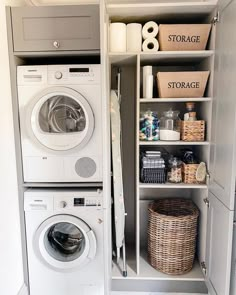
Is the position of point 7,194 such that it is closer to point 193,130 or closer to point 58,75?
point 58,75

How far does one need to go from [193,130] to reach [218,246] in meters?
0.83

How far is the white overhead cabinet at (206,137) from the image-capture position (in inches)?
57.0

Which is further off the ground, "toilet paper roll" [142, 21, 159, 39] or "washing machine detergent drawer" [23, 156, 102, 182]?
"toilet paper roll" [142, 21, 159, 39]

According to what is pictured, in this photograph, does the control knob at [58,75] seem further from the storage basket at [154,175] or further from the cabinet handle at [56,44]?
the storage basket at [154,175]

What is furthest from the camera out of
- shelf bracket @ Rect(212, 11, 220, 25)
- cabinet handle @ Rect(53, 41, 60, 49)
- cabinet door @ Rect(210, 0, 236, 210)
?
cabinet handle @ Rect(53, 41, 60, 49)

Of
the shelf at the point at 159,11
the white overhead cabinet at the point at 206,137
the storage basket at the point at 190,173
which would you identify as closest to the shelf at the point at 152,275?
the white overhead cabinet at the point at 206,137

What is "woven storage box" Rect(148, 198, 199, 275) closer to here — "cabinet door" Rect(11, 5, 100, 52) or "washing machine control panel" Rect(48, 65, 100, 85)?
"washing machine control panel" Rect(48, 65, 100, 85)

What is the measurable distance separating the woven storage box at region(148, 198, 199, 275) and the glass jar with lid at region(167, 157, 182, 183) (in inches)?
11.8

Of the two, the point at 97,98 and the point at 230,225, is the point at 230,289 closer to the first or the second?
the point at 230,225

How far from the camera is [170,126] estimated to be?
201 centimetres

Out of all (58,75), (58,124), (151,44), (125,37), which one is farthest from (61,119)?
(151,44)

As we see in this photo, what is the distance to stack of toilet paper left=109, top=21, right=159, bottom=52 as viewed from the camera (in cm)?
178

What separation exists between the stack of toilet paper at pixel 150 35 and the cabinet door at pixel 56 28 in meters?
0.36

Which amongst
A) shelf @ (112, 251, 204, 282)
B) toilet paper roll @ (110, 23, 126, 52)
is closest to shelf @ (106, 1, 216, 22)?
toilet paper roll @ (110, 23, 126, 52)
